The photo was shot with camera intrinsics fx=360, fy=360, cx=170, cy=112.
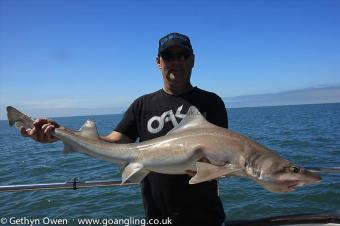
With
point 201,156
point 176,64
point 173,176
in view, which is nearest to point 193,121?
point 201,156

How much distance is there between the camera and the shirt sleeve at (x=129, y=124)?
4.68 metres

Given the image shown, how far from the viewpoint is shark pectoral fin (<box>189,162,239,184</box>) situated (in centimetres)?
335

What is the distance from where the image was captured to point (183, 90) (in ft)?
14.9

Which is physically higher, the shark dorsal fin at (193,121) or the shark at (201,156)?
the shark dorsal fin at (193,121)

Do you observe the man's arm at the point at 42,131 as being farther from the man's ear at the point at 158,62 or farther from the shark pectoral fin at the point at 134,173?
the man's ear at the point at 158,62

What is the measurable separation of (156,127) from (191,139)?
2.83 feet

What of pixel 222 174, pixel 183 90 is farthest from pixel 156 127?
pixel 222 174

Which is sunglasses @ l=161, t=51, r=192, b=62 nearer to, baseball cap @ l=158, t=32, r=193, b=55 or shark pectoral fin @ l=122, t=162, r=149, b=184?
baseball cap @ l=158, t=32, r=193, b=55

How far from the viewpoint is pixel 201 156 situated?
3.59m

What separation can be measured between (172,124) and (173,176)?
2.04ft

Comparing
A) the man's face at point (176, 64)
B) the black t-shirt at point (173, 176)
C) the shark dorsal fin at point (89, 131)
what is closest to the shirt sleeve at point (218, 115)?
the black t-shirt at point (173, 176)

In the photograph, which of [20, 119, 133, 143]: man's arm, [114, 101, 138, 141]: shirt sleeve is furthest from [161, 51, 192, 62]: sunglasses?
[20, 119, 133, 143]: man's arm

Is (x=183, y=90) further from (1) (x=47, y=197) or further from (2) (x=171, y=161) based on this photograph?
(1) (x=47, y=197)

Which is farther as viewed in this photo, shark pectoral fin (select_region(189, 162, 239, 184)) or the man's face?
the man's face
